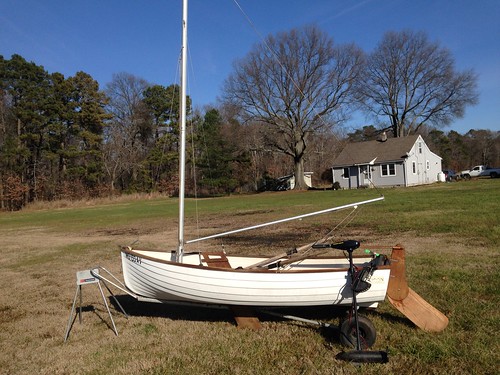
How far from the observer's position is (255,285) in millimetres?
5113

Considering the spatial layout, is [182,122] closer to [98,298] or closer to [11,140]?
[98,298]

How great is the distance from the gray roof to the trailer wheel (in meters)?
41.9

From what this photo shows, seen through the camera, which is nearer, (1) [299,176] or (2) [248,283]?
(2) [248,283]

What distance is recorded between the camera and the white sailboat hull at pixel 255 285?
4984mm

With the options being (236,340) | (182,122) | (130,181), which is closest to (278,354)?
(236,340)

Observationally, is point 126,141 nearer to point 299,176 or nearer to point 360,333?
point 299,176

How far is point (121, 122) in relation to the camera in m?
64.4

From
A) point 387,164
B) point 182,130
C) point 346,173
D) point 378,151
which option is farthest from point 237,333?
point 378,151

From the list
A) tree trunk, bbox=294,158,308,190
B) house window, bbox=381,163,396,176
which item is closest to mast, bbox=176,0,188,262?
house window, bbox=381,163,396,176

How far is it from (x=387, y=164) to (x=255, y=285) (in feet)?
141

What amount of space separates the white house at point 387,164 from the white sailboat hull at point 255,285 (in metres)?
39.9

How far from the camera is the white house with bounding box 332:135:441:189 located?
4422cm

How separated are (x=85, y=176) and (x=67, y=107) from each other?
9.39 meters

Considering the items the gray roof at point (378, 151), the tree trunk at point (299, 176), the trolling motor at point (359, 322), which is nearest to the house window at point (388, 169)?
the gray roof at point (378, 151)
